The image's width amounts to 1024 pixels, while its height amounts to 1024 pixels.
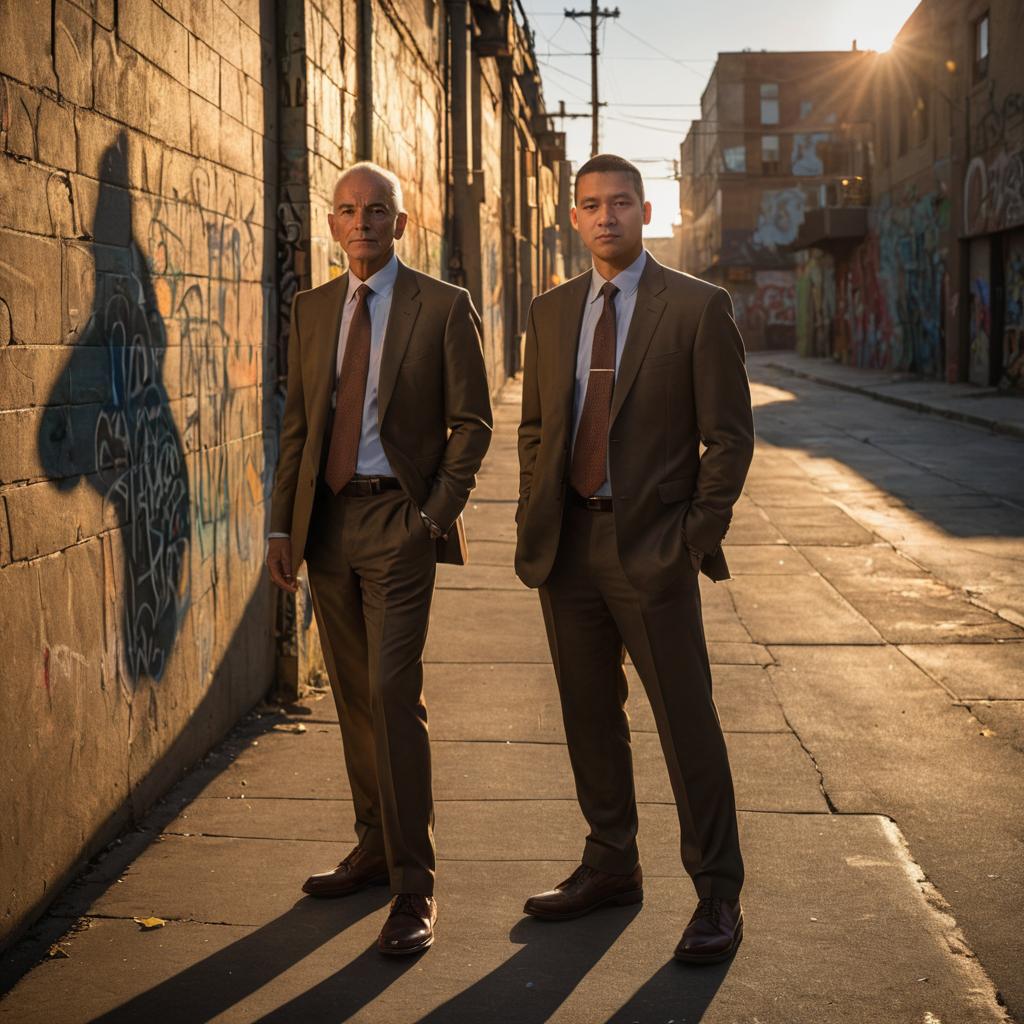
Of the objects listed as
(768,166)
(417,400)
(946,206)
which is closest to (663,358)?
(417,400)

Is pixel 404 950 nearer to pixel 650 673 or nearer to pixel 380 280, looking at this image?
pixel 650 673

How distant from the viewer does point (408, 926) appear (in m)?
3.73

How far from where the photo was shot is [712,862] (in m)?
3.71

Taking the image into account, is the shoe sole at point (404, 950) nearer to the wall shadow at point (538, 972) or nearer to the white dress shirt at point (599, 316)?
the wall shadow at point (538, 972)

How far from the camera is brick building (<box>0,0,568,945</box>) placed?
3721 millimetres

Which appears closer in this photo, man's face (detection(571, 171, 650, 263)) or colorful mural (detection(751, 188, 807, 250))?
man's face (detection(571, 171, 650, 263))

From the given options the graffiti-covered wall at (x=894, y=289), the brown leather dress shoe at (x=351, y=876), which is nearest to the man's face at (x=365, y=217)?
the brown leather dress shoe at (x=351, y=876)

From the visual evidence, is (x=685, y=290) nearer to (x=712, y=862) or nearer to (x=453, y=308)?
(x=453, y=308)

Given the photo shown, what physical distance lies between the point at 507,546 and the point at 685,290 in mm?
6908

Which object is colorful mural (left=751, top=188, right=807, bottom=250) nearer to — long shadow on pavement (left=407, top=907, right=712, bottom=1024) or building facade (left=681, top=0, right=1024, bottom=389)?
building facade (left=681, top=0, right=1024, bottom=389)

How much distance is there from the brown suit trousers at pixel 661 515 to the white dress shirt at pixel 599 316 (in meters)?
0.03

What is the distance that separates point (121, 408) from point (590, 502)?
165 centimetres

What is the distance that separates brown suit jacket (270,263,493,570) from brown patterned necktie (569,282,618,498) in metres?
0.37

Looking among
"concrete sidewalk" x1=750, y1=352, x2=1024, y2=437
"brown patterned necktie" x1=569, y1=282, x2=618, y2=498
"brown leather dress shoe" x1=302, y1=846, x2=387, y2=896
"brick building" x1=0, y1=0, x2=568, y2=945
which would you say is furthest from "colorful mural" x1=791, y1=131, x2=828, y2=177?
"brown leather dress shoe" x1=302, y1=846, x2=387, y2=896
